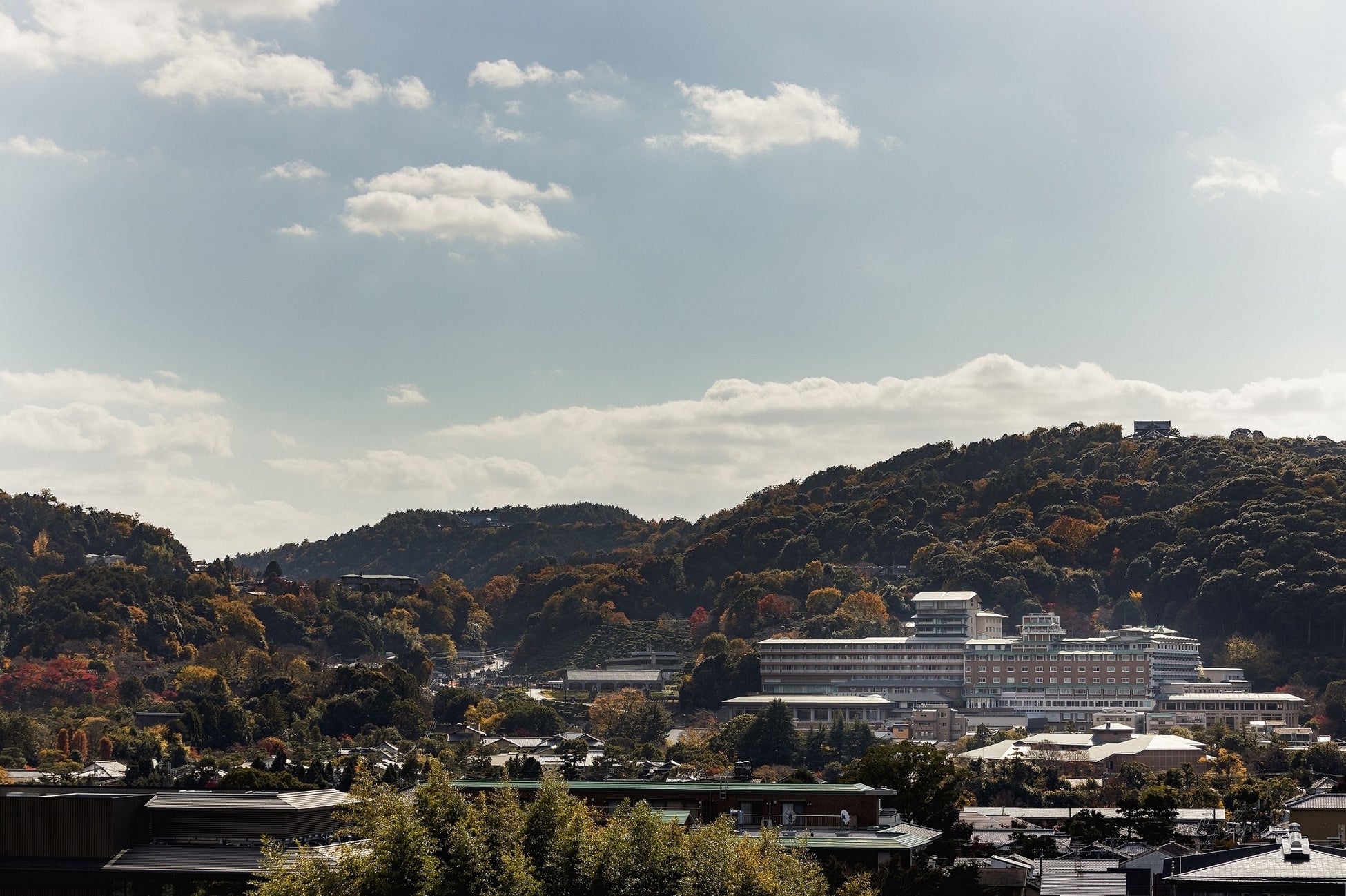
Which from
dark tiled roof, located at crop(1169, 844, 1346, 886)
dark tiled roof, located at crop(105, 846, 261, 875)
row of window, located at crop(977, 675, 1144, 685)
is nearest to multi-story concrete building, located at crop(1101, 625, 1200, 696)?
row of window, located at crop(977, 675, 1144, 685)

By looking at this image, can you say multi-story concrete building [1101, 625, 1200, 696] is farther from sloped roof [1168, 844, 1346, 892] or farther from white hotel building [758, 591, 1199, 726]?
sloped roof [1168, 844, 1346, 892]

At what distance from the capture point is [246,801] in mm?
50062

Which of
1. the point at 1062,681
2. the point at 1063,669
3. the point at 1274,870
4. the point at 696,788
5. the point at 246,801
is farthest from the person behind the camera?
the point at 1063,669

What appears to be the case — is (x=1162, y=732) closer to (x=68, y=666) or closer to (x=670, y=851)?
(x=68, y=666)

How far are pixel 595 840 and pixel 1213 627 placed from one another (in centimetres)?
15298

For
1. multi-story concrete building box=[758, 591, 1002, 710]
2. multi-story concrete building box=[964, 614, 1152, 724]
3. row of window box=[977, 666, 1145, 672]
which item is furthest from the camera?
multi-story concrete building box=[758, 591, 1002, 710]

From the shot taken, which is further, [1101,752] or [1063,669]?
[1063,669]

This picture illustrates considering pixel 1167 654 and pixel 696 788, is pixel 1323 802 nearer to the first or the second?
pixel 696 788

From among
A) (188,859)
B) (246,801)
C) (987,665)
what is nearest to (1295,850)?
(246,801)

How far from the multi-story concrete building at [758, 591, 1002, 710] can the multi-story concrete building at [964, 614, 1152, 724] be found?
243 centimetres

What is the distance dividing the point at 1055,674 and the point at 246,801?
139 m

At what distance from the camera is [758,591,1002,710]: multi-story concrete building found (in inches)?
7328

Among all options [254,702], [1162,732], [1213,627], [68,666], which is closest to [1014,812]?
[1162,732]

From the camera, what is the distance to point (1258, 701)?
15925 centimetres
